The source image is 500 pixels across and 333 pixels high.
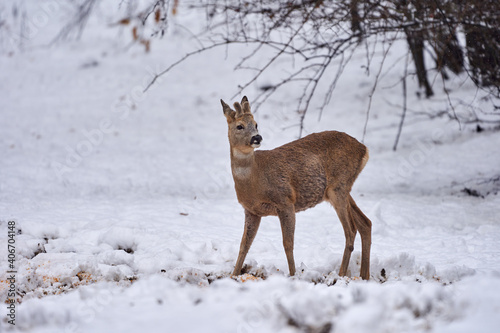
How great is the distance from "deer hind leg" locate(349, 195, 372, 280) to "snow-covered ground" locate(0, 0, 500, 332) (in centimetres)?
19

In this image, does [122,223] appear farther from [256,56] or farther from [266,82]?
[256,56]

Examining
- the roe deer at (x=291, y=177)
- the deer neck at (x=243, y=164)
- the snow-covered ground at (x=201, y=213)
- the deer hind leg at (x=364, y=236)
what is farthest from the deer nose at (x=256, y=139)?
the deer hind leg at (x=364, y=236)

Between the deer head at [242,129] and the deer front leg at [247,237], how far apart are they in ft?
2.44

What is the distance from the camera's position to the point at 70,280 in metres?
5.08

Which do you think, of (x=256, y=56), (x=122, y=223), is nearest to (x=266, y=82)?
(x=256, y=56)

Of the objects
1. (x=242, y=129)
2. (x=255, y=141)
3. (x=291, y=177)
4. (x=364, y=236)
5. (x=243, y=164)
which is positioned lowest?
(x=364, y=236)

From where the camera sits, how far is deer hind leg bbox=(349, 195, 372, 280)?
5520 millimetres

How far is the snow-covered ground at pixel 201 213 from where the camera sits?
3.42 meters

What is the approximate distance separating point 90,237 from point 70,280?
1423mm

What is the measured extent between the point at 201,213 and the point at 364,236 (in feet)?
9.99

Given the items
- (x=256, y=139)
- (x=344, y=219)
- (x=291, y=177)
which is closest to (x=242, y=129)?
(x=256, y=139)

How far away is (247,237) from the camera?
5379 mm

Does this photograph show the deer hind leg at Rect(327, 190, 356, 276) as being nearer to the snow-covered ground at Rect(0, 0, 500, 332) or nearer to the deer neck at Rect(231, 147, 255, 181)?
the snow-covered ground at Rect(0, 0, 500, 332)

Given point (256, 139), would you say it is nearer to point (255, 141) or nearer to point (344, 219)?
point (255, 141)
